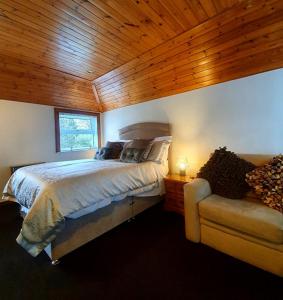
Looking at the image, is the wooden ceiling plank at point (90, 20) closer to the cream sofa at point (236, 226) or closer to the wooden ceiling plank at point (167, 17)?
the wooden ceiling plank at point (167, 17)

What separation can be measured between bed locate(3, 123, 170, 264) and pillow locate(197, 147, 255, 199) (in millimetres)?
901

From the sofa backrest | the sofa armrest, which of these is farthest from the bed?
the sofa backrest

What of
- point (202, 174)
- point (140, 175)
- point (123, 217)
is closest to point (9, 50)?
point (140, 175)

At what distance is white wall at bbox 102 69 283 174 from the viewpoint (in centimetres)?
232

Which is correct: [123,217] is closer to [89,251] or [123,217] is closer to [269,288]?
[89,251]

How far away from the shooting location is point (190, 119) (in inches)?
122

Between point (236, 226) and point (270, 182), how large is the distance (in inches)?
22.4

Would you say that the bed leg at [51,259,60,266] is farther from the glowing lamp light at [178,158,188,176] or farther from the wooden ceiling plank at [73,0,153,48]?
the wooden ceiling plank at [73,0,153,48]

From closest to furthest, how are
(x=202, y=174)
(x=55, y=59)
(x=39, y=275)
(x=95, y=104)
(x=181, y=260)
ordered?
(x=39, y=275), (x=181, y=260), (x=202, y=174), (x=55, y=59), (x=95, y=104)

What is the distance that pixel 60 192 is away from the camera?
1755 mm

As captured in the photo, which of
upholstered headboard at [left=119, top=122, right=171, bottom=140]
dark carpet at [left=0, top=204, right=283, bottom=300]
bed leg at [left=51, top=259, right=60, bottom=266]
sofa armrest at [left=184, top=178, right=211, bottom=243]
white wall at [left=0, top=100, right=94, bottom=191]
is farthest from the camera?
upholstered headboard at [left=119, top=122, right=171, bottom=140]

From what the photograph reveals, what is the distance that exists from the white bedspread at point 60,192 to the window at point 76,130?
1.79 meters

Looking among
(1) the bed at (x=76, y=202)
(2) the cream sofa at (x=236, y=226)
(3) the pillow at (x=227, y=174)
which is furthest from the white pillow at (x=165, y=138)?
(2) the cream sofa at (x=236, y=226)

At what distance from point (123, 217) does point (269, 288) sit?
1.66m
